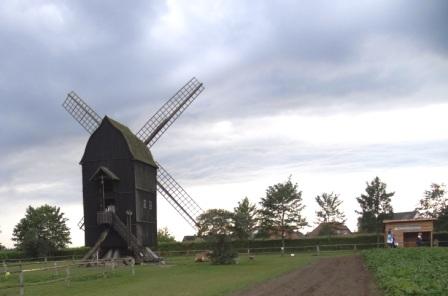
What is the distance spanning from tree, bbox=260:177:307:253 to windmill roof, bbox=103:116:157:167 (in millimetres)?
23623

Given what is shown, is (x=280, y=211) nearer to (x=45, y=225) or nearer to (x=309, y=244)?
(x=309, y=244)

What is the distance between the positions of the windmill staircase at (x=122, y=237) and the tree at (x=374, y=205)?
57.4 meters

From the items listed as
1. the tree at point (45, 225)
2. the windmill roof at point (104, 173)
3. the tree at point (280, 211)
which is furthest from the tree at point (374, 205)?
the windmill roof at point (104, 173)

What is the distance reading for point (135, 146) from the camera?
54312 mm

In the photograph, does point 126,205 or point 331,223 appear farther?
point 331,223

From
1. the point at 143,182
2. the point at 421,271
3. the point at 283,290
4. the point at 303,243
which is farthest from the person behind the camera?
the point at 303,243

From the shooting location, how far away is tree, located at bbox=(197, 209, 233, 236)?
4412cm

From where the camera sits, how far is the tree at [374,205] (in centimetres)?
9962

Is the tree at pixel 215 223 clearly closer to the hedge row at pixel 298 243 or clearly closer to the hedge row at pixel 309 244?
the hedge row at pixel 309 244

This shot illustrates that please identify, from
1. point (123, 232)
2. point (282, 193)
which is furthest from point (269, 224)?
point (123, 232)

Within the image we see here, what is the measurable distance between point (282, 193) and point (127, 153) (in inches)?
1169

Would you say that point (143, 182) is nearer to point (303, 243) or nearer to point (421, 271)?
point (303, 243)

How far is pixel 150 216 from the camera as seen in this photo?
55594mm

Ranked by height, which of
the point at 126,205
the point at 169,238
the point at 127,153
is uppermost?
the point at 127,153
